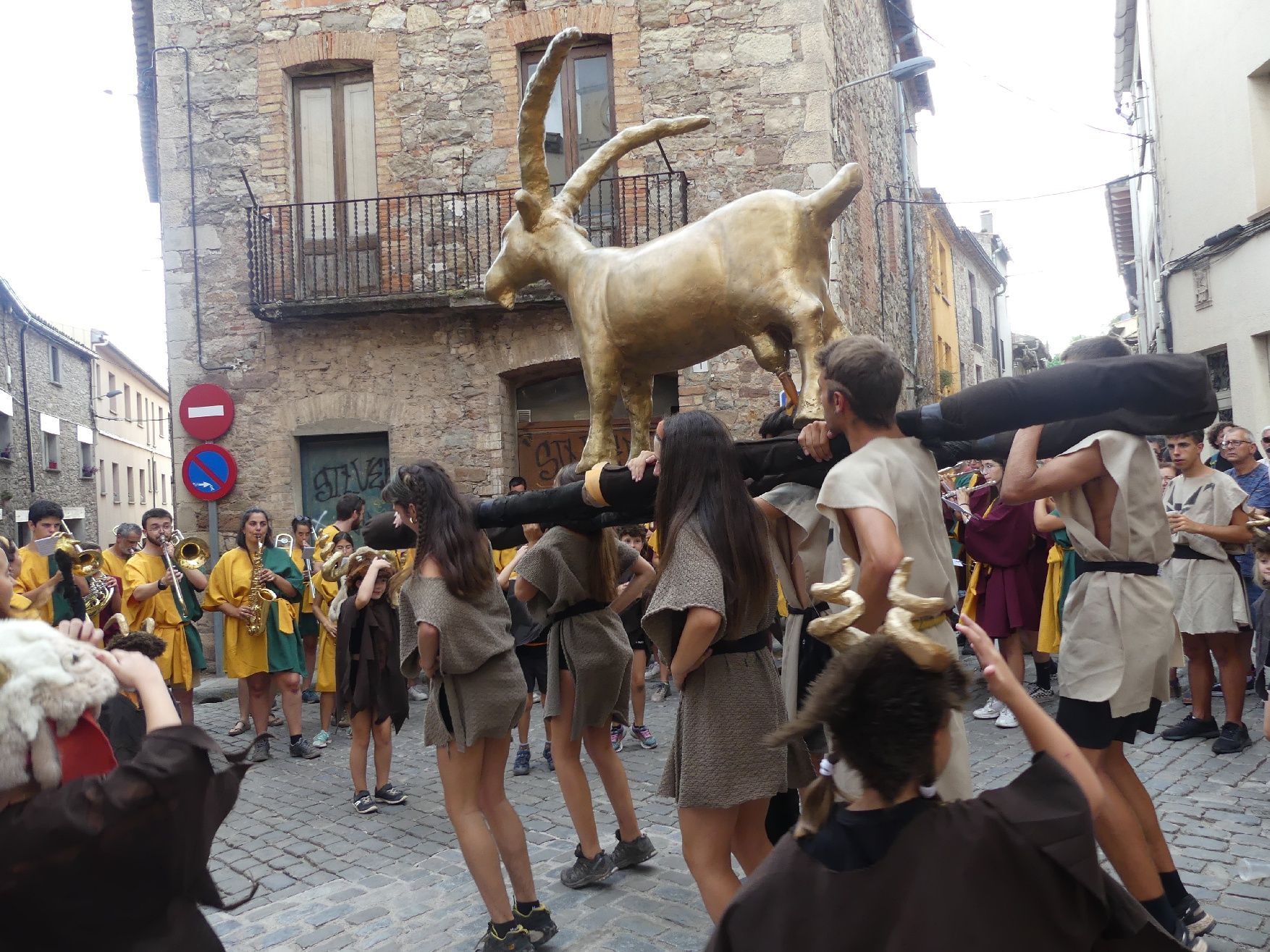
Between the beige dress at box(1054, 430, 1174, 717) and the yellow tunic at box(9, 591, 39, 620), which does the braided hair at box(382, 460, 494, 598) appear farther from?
the beige dress at box(1054, 430, 1174, 717)

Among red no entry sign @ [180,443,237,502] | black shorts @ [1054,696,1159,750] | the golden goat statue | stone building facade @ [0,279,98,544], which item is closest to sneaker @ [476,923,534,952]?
the golden goat statue

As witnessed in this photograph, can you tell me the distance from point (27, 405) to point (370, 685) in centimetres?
2794

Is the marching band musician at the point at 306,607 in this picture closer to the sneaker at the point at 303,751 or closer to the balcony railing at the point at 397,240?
the sneaker at the point at 303,751

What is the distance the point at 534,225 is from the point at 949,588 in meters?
2.40

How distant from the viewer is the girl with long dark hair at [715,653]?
336cm

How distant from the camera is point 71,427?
1347 inches

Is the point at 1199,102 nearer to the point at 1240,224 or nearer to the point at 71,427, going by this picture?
the point at 1240,224

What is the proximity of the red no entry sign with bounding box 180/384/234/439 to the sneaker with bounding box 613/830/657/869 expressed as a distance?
8742 mm

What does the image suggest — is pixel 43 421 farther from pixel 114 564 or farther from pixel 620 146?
pixel 620 146

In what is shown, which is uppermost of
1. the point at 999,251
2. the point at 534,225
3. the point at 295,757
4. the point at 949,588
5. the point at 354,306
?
the point at 999,251

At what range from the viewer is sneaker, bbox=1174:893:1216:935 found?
366 cm

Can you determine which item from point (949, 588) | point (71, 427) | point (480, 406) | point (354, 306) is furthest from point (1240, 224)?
point (71, 427)

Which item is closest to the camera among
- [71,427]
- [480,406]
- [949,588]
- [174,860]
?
[174,860]

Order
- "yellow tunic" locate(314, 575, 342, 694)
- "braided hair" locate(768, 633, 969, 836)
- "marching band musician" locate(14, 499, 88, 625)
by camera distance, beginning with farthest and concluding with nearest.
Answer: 1. "yellow tunic" locate(314, 575, 342, 694)
2. "marching band musician" locate(14, 499, 88, 625)
3. "braided hair" locate(768, 633, 969, 836)
